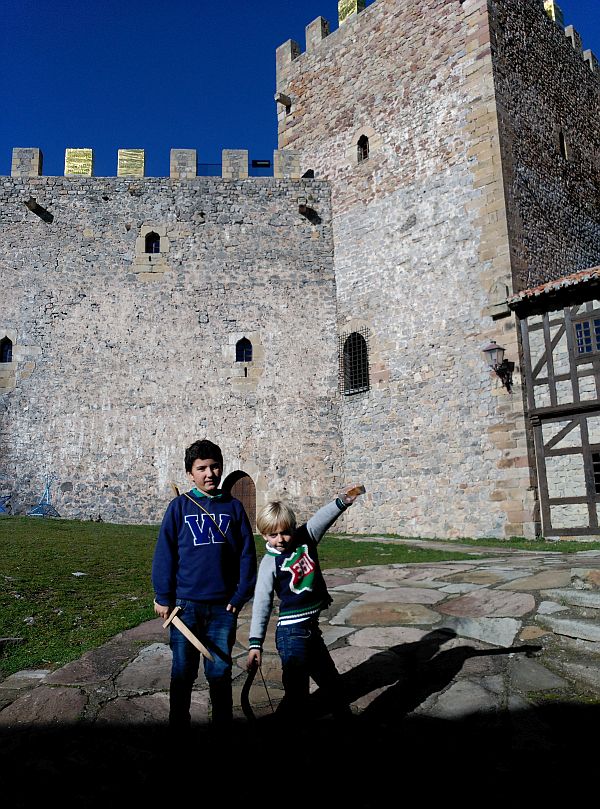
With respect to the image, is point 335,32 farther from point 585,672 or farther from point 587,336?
point 585,672

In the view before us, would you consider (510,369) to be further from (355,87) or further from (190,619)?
(190,619)

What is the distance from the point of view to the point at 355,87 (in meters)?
15.8

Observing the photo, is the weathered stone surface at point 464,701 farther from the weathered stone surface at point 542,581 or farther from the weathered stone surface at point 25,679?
the weathered stone surface at point 25,679

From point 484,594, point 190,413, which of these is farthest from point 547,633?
point 190,413

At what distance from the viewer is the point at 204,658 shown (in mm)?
2920

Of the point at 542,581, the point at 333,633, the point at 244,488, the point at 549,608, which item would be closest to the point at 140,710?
the point at 333,633

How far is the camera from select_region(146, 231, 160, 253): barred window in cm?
1593

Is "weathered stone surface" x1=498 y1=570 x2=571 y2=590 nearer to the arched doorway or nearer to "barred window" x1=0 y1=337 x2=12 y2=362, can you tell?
the arched doorway

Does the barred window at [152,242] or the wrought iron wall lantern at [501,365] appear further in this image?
the barred window at [152,242]

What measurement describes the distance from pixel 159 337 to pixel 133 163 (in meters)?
4.99

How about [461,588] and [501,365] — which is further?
[501,365]

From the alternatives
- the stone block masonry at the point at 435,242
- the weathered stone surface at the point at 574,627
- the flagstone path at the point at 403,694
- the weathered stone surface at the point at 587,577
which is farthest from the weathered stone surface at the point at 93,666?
the stone block masonry at the point at 435,242

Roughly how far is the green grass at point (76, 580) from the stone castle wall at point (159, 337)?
333 centimetres

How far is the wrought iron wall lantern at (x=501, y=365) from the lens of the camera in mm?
11719
